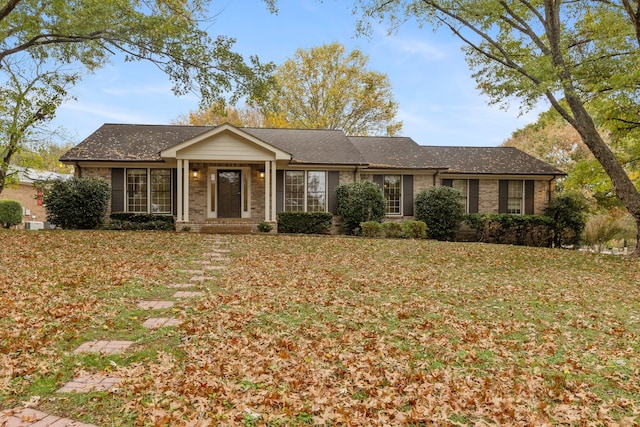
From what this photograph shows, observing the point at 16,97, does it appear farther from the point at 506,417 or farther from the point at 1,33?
the point at 506,417

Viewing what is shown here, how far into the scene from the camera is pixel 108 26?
35.0ft

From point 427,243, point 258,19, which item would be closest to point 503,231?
point 427,243

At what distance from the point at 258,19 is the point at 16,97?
31.8 ft

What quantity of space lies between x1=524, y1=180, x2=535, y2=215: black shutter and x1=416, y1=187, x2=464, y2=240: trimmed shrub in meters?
3.63

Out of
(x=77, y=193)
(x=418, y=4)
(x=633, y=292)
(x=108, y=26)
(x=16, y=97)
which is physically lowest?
(x=633, y=292)

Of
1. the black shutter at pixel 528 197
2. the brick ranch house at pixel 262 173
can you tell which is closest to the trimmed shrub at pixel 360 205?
the brick ranch house at pixel 262 173

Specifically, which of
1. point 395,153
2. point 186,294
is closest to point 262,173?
point 395,153

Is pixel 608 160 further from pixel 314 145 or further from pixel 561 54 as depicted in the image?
pixel 314 145

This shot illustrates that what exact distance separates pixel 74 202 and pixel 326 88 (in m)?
18.8

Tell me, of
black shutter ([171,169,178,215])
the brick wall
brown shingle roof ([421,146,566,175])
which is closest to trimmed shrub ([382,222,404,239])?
brown shingle roof ([421,146,566,175])

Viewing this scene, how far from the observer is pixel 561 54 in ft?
37.5

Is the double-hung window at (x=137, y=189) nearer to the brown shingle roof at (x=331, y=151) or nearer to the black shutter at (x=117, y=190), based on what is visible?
the black shutter at (x=117, y=190)

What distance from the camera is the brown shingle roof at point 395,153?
55.8 ft

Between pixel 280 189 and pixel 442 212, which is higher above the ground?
pixel 280 189
